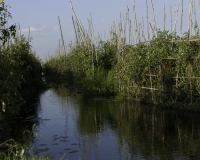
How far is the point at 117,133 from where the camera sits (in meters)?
9.52

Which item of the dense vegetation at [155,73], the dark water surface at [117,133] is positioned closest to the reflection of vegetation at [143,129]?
the dark water surface at [117,133]

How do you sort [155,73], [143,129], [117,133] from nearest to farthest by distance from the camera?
[117,133] → [143,129] → [155,73]

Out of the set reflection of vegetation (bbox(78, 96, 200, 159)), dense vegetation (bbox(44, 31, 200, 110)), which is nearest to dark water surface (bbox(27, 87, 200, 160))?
reflection of vegetation (bbox(78, 96, 200, 159))

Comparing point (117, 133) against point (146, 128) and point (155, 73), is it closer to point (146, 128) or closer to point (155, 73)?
point (146, 128)

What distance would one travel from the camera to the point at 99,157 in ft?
24.3

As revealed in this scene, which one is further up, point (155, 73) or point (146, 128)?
point (155, 73)

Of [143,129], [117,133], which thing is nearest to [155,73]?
[143,129]

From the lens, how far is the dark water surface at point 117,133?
7637 mm

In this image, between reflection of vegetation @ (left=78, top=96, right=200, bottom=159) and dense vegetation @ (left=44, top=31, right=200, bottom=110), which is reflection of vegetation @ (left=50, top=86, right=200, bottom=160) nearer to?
reflection of vegetation @ (left=78, top=96, right=200, bottom=159)

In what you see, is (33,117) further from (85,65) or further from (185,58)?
(85,65)

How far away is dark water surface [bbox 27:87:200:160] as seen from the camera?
7637 millimetres

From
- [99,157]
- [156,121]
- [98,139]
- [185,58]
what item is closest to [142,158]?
[99,157]

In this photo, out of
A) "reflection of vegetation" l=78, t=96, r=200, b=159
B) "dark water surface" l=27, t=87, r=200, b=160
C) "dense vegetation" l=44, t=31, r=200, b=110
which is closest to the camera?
"dark water surface" l=27, t=87, r=200, b=160

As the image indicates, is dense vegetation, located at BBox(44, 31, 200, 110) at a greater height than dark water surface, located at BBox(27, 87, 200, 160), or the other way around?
dense vegetation, located at BBox(44, 31, 200, 110)
